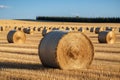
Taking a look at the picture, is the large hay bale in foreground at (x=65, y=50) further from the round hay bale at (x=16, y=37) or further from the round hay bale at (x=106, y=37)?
the round hay bale at (x=16, y=37)

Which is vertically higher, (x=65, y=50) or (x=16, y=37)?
(x=65, y=50)

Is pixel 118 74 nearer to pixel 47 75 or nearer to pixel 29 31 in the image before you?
pixel 47 75

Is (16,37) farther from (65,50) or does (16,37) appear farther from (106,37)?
(65,50)

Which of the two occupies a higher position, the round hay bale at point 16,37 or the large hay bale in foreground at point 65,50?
the large hay bale in foreground at point 65,50

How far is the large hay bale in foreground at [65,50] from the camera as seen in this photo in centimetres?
1081

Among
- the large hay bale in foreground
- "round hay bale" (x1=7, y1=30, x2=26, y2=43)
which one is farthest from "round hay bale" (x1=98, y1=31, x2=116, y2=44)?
the large hay bale in foreground

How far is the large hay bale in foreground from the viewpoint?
426 inches

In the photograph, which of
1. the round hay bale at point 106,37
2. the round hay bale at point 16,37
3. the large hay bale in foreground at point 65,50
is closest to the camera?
the large hay bale in foreground at point 65,50

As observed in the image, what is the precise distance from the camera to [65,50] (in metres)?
11.3

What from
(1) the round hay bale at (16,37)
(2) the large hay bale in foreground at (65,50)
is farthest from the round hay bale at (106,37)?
(2) the large hay bale in foreground at (65,50)

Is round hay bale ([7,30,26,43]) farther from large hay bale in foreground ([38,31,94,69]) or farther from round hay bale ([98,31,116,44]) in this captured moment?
large hay bale in foreground ([38,31,94,69])

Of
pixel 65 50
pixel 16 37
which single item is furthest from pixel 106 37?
pixel 65 50

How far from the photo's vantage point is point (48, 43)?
11062 millimetres

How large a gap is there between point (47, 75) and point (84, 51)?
90.1 inches
